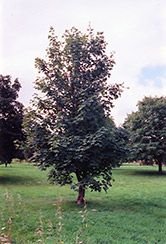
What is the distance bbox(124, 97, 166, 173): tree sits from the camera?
27.0 meters

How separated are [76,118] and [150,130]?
20.8m

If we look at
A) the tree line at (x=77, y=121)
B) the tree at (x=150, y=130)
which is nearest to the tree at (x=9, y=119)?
the tree line at (x=77, y=121)

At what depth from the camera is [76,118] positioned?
29.6 feet

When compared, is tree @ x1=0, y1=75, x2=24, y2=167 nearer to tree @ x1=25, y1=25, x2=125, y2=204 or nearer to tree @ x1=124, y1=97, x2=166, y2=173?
tree @ x1=25, y1=25, x2=125, y2=204

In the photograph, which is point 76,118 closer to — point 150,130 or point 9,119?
point 9,119

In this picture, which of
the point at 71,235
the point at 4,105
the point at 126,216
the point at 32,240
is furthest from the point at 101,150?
the point at 4,105

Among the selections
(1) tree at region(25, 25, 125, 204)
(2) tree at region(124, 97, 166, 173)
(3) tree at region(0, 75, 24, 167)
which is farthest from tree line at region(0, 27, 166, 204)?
(2) tree at region(124, 97, 166, 173)

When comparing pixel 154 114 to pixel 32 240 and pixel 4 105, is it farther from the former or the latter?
pixel 32 240

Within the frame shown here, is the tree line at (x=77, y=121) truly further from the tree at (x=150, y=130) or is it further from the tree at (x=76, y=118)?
the tree at (x=150, y=130)

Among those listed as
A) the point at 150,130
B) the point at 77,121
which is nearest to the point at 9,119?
the point at 77,121

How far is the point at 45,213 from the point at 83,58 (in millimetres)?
6541

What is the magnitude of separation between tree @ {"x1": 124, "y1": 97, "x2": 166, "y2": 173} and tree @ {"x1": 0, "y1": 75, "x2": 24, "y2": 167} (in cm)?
1294

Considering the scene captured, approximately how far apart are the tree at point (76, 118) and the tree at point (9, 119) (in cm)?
1016

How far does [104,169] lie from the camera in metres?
9.73
